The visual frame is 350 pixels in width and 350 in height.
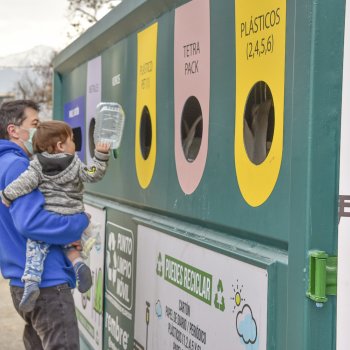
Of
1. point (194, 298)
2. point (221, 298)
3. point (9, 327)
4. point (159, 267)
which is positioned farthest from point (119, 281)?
point (9, 327)

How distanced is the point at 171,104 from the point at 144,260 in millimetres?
815

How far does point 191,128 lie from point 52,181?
0.70 meters

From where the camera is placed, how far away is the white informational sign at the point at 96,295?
4.02 m

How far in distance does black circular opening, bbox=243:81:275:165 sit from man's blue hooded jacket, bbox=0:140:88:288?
3.59 ft

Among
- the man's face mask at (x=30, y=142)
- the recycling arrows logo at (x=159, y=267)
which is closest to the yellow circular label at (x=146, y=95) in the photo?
the recycling arrows logo at (x=159, y=267)

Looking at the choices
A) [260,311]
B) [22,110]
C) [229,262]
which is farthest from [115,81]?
[260,311]

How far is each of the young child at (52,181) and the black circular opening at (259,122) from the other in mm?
1036

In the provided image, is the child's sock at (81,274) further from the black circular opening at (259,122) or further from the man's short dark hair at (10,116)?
the black circular opening at (259,122)

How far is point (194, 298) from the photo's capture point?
2.52 m

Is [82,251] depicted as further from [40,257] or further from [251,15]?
[251,15]

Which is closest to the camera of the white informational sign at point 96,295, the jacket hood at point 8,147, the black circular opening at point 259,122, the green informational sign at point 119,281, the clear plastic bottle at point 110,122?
the black circular opening at point 259,122

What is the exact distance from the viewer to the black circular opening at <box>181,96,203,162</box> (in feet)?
8.59

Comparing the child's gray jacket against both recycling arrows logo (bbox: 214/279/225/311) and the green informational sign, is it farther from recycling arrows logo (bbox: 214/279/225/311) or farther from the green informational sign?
recycling arrows logo (bbox: 214/279/225/311)

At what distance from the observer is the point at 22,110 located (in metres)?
3.19
